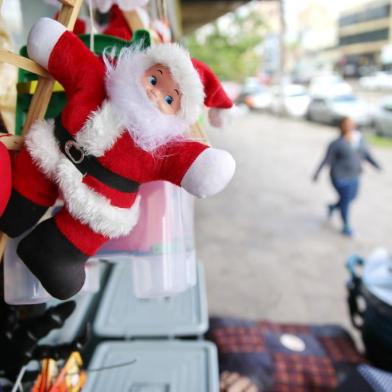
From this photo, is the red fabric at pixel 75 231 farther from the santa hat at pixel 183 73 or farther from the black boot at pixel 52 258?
the santa hat at pixel 183 73

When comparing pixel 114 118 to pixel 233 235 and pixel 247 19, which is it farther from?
pixel 247 19

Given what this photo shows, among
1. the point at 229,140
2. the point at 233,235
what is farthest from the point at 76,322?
the point at 229,140

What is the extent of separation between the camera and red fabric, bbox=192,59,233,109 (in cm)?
81

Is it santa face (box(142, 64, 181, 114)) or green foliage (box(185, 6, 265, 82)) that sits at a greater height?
santa face (box(142, 64, 181, 114))

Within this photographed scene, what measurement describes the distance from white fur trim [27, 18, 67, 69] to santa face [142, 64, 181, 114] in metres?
0.18

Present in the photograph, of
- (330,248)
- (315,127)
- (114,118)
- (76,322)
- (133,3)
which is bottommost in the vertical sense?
(315,127)

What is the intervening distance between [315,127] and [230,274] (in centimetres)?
860

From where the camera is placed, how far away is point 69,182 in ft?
2.27

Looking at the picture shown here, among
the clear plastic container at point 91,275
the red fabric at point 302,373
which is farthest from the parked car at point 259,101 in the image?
the clear plastic container at point 91,275

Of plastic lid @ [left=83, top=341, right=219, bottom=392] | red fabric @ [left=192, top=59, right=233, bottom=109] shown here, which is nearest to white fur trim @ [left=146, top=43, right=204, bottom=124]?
red fabric @ [left=192, top=59, right=233, bottom=109]

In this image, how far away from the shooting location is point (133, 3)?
879 mm

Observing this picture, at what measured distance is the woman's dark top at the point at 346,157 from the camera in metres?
4.11

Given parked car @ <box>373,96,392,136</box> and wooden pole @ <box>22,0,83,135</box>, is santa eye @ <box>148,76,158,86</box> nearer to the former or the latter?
wooden pole @ <box>22,0,83,135</box>

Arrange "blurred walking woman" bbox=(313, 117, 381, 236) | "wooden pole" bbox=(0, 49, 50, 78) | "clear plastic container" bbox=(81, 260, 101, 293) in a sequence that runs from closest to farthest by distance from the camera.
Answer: "wooden pole" bbox=(0, 49, 50, 78) < "clear plastic container" bbox=(81, 260, 101, 293) < "blurred walking woman" bbox=(313, 117, 381, 236)
